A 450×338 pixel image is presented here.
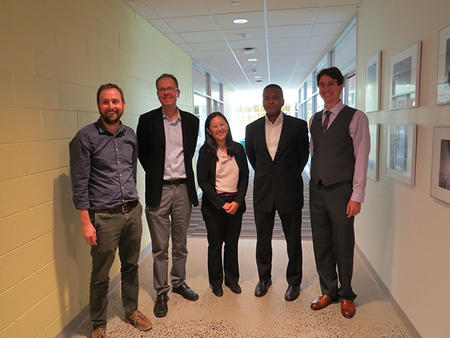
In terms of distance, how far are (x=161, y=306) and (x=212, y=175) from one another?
1.06 m

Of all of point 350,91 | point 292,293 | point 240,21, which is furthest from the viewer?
point 350,91

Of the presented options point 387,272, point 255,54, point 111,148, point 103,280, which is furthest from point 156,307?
point 255,54

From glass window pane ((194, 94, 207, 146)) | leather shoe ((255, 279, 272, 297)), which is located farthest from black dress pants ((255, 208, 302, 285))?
glass window pane ((194, 94, 207, 146))

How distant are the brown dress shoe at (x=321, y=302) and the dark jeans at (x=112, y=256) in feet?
4.36

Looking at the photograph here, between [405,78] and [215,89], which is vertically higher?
[215,89]

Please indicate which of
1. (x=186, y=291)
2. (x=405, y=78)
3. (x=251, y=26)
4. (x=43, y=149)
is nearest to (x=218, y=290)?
(x=186, y=291)

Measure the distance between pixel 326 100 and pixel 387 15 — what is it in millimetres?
1032

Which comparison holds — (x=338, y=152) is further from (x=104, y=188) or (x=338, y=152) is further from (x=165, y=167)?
(x=104, y=188)

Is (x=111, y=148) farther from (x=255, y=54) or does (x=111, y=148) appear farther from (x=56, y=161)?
(x=255, y=54)

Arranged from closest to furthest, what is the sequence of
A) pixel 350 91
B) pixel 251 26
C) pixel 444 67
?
pixel 444 67, pixel 251 26, pixel 350 91

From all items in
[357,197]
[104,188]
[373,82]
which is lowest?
[357,197]

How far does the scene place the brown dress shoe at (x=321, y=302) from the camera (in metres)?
2.43

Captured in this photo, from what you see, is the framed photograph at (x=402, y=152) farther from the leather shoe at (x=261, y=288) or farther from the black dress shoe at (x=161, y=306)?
the black dress shoe at (x=161, y=306)

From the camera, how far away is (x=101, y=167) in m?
1.99
